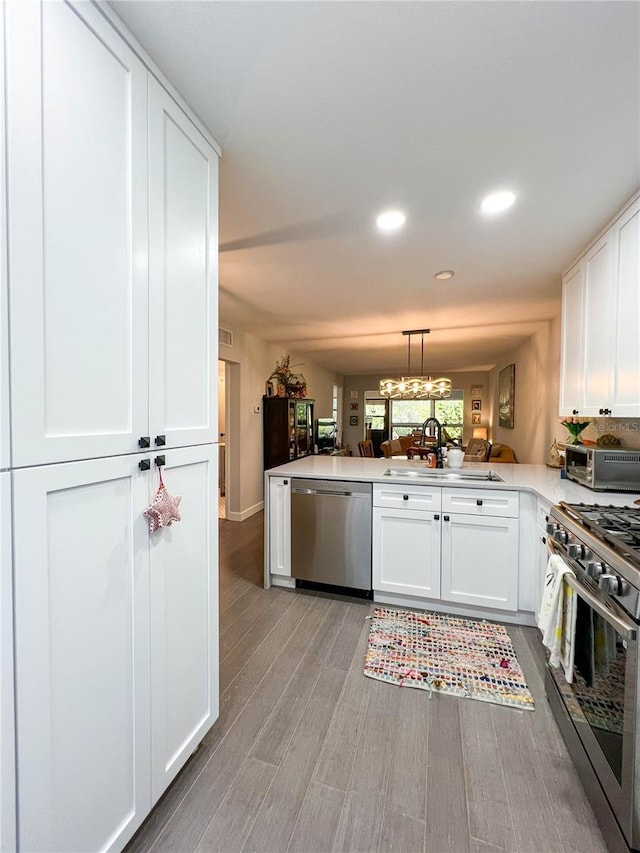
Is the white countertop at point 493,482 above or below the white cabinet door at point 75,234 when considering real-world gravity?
below

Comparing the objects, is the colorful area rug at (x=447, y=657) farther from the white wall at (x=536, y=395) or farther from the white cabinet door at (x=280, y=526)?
the white wall at (x=536, y=395)

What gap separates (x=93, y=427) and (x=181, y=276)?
62 cm

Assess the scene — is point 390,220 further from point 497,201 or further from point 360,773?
point 360,773

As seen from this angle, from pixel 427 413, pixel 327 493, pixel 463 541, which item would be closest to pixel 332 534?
pixel 327 493

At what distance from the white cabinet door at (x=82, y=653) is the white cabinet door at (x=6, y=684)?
2 cm

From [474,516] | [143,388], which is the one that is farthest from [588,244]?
[143,388]

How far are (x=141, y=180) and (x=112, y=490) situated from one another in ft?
2.94

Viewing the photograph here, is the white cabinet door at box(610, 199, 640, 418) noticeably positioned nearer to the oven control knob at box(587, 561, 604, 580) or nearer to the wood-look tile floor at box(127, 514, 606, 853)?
the oven control knob at box(587, 561, 604, 580)

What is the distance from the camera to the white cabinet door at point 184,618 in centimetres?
116

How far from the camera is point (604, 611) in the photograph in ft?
3.72

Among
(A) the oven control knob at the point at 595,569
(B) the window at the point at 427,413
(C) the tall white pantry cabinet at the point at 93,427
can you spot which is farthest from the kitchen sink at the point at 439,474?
(B) the window at the point at 427,413

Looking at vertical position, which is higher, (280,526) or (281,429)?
(281,429)

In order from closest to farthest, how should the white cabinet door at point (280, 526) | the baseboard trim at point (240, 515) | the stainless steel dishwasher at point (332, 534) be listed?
the stainless steel dishwasher at point (332, 534) → the white cabinet door at point (280, 526) → the baseboard trim at point (240, 515)

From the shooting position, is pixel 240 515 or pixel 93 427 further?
pixel 240 515
